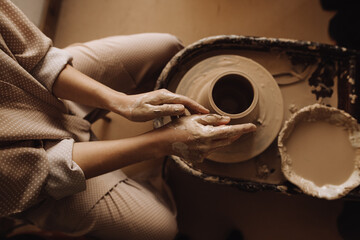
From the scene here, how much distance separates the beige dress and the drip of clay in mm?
565

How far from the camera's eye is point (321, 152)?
2.65ft

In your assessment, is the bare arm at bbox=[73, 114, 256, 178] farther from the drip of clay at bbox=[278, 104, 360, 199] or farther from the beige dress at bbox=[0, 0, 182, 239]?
the drip of clay at bbox=[278, 104, 360, 199]

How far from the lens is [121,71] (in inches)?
37.8

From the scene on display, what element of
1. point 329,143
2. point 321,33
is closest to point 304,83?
point 329,143

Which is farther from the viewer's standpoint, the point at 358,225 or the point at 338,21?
the point at 338,21

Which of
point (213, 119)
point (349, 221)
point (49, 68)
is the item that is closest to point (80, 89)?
point (49, 68)

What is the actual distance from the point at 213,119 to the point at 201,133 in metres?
0.06

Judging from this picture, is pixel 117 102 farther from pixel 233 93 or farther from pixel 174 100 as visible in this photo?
pixel 233 93

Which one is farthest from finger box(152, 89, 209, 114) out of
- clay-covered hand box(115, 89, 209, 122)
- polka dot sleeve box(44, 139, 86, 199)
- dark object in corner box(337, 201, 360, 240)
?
dark object in corner box(337, 201, 360, 240)

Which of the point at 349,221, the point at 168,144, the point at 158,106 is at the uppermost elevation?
the point at 158,106

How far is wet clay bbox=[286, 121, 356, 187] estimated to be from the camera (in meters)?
0.80

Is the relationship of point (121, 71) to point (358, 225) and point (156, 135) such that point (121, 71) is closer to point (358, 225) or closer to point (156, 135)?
point (156, 135)

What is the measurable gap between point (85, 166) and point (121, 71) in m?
0.44

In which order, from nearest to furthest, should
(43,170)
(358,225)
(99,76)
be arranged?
(43,170) < (99,76) < (358,225)
